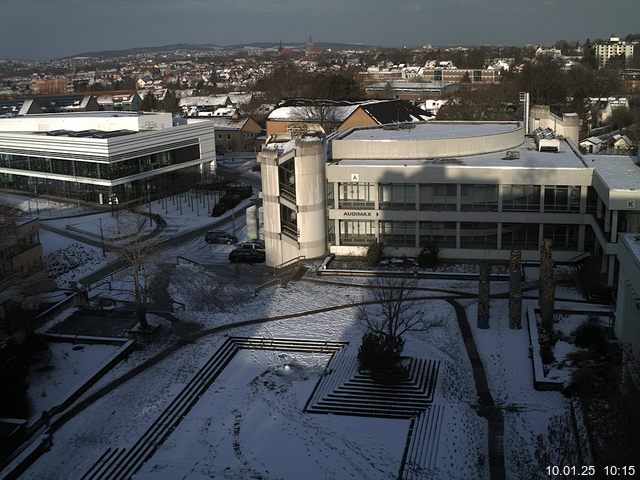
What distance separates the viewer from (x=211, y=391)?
23.0 m

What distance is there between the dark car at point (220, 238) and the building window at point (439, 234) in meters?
11.4

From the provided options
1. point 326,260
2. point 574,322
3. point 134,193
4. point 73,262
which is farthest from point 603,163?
point 134,193

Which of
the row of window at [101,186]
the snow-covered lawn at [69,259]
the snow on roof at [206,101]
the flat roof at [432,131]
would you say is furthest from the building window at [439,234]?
the snow on roof at [206,101]

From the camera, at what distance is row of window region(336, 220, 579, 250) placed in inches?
1350

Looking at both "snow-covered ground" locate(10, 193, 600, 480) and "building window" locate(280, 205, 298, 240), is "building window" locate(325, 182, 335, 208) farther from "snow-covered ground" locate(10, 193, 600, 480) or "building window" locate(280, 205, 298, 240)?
"snow-covered ground" locate(10, 193, 600, 480)

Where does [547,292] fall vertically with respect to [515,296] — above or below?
above

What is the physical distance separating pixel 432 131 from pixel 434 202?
10001mm

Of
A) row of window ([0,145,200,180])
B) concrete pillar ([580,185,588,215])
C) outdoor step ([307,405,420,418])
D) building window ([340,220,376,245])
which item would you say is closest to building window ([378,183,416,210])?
building window ([340,220,376,245])

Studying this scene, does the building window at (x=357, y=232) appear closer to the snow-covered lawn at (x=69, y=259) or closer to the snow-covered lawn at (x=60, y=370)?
the snow-covered lawn at (x=69, y=259)

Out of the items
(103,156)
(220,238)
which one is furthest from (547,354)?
(103,156)

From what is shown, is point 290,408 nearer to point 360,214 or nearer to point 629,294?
point 629,294

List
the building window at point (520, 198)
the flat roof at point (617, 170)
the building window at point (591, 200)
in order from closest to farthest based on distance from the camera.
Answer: the flat roof at point (617, 170) < the building window at point (591, 200) < the building window at point (520, 198)

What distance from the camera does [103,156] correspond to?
170 ft

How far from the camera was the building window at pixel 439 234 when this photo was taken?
3522 centimetres
